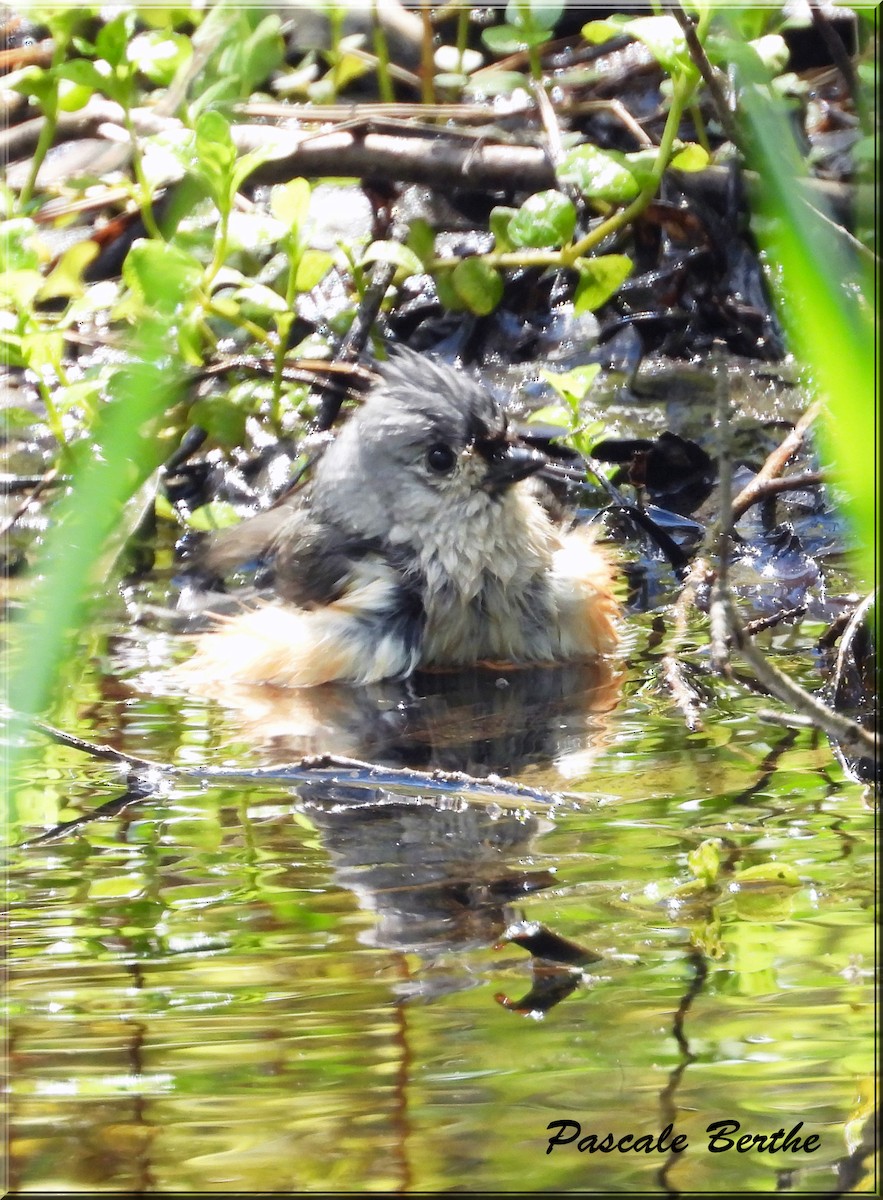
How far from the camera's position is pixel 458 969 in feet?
7.66

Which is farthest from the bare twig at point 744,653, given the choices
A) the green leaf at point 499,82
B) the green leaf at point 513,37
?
the green leaf at point 499,82

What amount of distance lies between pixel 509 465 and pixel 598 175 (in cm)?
100

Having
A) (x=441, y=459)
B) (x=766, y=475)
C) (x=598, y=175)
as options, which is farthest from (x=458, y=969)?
(x=598, y=175)

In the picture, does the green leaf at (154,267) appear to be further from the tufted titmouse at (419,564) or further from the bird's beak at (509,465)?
the bird's beak at (509,465)

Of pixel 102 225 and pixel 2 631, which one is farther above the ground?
pixel 102 225

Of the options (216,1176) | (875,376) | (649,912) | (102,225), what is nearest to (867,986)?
(649,912)

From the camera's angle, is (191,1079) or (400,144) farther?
(400,144)

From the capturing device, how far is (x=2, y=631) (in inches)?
195

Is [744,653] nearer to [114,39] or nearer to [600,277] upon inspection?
[600,277]

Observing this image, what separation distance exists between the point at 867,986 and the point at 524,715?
200 cm

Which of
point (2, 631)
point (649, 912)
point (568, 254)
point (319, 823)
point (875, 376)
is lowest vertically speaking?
point (2, 631)

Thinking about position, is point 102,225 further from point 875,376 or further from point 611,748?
point 875,376

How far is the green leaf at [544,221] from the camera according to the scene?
5074 mm

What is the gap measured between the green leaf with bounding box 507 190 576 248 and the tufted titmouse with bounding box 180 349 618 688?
0.56 metres
